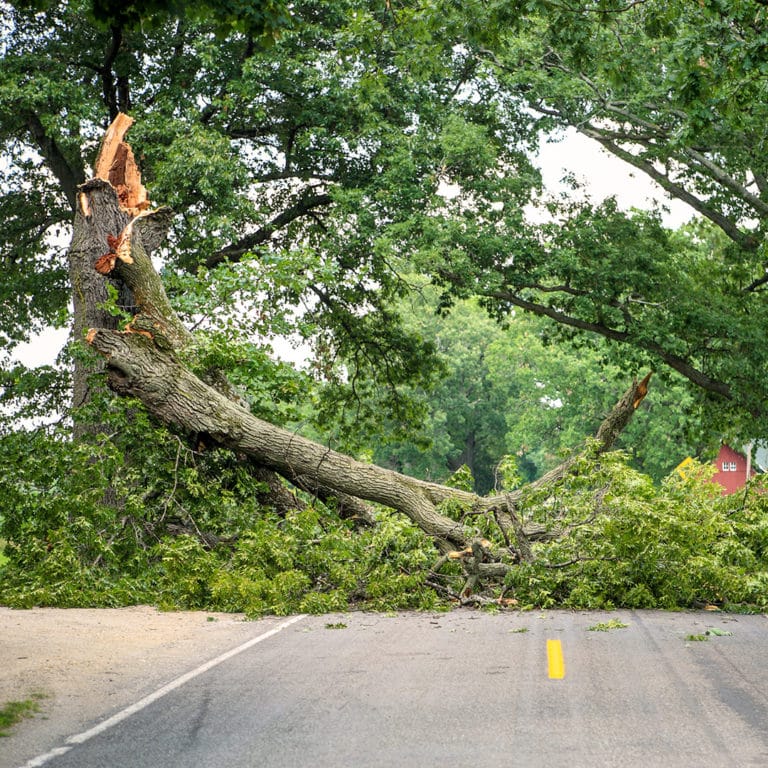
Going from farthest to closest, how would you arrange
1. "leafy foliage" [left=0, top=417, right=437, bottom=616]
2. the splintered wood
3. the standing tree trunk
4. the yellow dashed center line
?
1. the splintered wood
2. the standing tree trunk
3. "leafy foliage" [left=0, top=417, right=437, bottom=616]
4. the yellow dashed center line

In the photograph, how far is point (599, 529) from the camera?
12.4 m

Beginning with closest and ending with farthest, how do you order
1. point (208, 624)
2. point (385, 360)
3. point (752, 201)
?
point (208, 624)
point (752, 201)
point (385, 360)

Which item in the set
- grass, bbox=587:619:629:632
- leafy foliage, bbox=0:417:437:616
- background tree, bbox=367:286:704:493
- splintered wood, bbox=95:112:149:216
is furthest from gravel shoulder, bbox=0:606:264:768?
background tree, bbox=367:286:704:493

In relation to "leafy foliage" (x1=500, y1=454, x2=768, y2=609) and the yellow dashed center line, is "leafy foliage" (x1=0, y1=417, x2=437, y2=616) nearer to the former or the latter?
"leafy foliage" (x1=500, y1=454, x2=768, y2=609)

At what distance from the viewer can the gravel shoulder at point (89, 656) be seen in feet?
20.8

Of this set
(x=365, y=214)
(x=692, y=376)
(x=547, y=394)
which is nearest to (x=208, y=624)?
(x=365, y=214)

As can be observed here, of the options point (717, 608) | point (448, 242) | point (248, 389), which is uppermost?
point (448, 242)

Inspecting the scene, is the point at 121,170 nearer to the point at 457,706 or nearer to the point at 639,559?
the point at 639,559

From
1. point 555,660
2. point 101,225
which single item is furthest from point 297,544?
point 101,225

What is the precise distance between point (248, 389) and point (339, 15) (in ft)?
29.7

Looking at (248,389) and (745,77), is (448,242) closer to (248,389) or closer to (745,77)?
(248,389)

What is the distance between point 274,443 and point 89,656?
18.9ft

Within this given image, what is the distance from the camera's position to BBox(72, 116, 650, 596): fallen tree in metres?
13.1

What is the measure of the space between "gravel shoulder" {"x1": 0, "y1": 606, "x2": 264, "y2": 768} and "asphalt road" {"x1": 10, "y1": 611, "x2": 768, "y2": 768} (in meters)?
0.23
